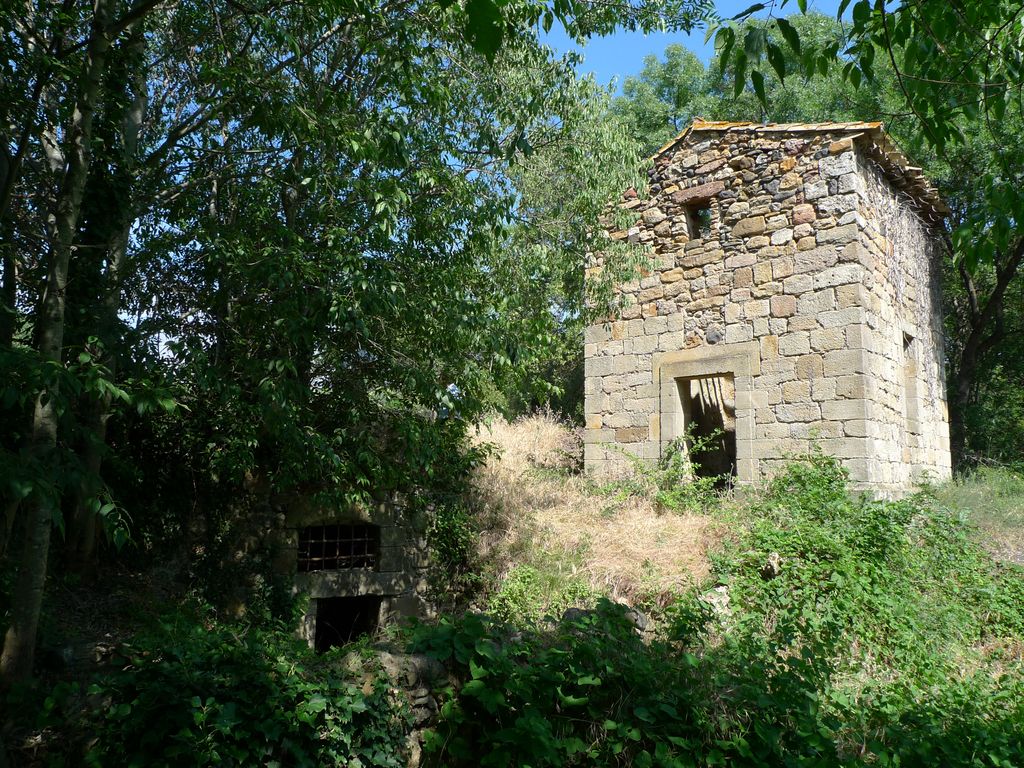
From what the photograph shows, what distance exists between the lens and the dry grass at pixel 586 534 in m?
6.65

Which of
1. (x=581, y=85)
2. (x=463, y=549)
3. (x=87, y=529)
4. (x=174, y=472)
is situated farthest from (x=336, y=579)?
(x=581, y=85)

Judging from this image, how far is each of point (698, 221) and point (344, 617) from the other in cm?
688

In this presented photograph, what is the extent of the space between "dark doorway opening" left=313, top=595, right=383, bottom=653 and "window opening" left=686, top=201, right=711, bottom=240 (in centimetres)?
614

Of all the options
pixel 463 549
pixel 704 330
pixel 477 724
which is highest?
pixel 704 330

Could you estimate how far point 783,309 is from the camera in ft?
28.4

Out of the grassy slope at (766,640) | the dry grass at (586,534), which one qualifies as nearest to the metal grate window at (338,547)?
the dry grass at (586,534)

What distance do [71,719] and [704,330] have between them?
779 centimetres

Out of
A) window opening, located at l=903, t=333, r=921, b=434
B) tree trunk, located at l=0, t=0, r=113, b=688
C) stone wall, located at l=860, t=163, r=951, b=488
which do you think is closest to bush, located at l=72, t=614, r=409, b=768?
tree trunk, located at l=0, t=0, r=113, b=688

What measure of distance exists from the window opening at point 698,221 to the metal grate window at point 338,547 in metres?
5.63

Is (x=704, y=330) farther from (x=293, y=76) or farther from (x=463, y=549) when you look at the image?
(x=293, y=76)

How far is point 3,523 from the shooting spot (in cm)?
421

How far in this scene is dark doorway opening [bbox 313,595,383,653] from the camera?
7906 millimetres

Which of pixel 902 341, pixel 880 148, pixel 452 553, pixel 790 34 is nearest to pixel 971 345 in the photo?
pixel 902 341

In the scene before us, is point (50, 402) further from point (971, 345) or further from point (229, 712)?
point (971, 345)
